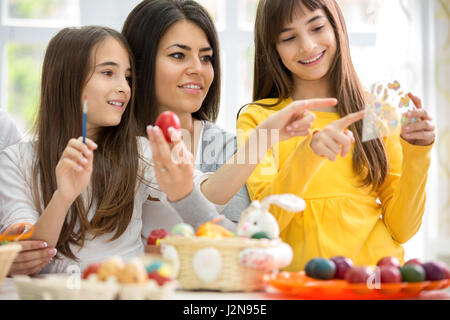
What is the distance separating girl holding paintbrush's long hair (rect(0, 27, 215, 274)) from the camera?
52.1 inches

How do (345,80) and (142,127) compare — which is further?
(142,127)

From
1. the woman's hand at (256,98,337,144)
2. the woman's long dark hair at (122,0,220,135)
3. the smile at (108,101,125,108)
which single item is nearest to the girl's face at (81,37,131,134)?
the smile at (108,101,125,108)

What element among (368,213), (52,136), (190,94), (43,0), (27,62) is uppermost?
(43,0)

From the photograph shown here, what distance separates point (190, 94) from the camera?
5.22ft

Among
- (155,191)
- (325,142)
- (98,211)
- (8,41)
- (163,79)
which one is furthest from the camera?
(8,41)

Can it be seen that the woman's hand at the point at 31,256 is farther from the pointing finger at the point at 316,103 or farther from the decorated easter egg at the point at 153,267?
the pointing finger at the point at 316,103

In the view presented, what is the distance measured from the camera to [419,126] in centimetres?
117

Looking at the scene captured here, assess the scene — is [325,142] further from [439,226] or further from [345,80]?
[439,226]

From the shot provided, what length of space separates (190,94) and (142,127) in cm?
18

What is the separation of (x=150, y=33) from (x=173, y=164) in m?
0.68

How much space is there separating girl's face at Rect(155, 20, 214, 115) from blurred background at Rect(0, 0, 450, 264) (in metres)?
1.25

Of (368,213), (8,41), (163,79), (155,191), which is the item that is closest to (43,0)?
(8,41)

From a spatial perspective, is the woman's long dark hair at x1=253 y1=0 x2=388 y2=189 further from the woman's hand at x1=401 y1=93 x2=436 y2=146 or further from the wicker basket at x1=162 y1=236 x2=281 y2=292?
the wicker basket at x1=162 y1=236 x2=281 y2=292

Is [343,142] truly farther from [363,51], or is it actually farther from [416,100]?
[363,51]
